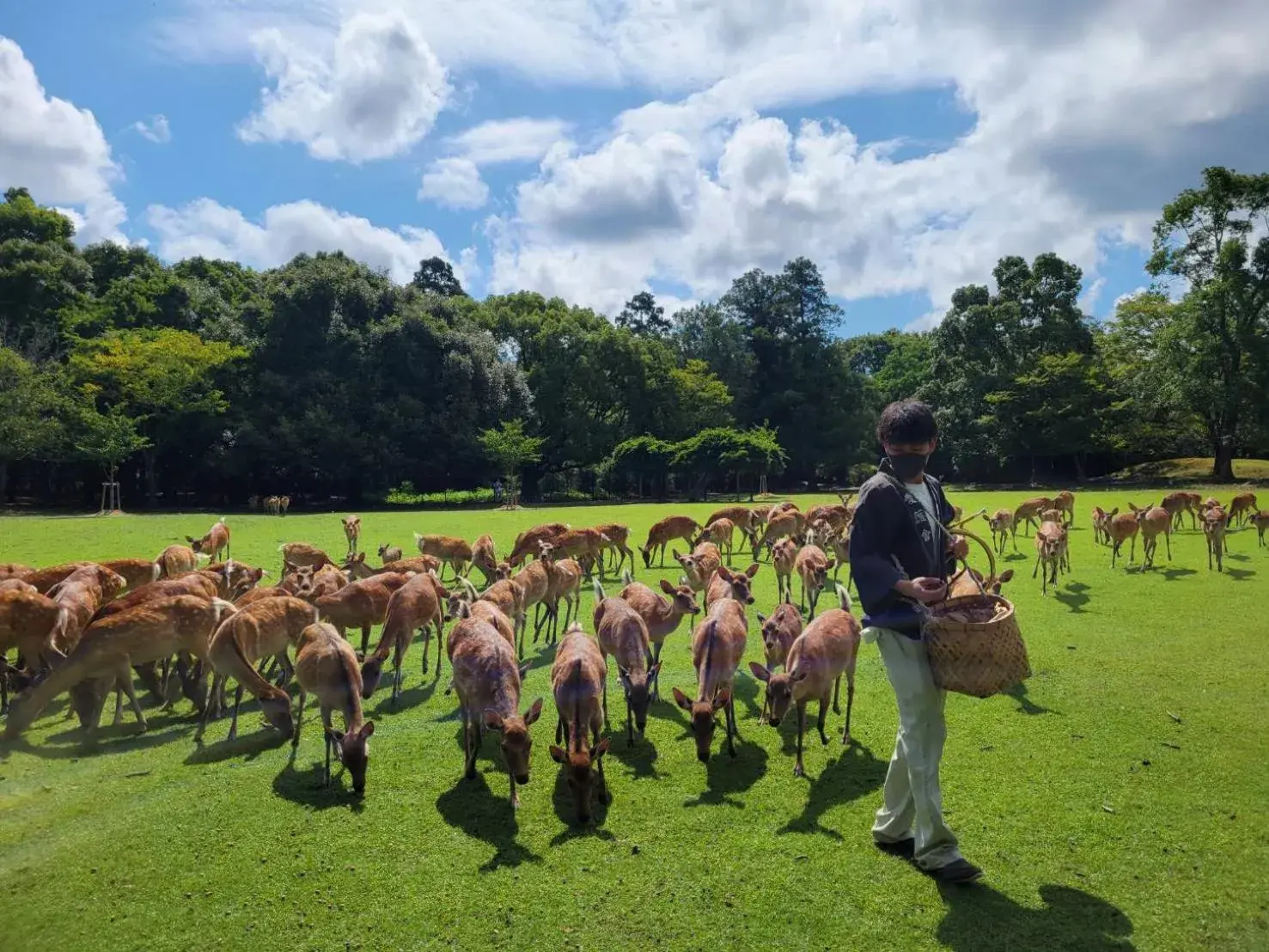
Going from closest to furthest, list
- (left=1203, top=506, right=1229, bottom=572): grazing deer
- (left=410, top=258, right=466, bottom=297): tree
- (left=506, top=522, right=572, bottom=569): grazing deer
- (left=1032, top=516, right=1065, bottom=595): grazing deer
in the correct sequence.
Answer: (left=1032, top=516, right=1065, bottom=595): grazing deer, (left=506, top=522, right=572, bottom=569): grazing deer, (left=1203, top=506, right=1229, bottom=572): grazing deer, (left=410, top=258, right=466, bottom=297): tree

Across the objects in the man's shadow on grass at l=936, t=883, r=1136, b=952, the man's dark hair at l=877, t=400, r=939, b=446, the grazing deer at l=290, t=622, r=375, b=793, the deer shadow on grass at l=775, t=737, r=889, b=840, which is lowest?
the man's shadow on grass at l=936, t=883, r=1136, b=952

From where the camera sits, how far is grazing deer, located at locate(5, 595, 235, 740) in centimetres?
709

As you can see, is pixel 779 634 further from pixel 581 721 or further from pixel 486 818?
pixel 486 818

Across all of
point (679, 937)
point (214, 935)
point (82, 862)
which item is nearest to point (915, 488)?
point (679, 937)

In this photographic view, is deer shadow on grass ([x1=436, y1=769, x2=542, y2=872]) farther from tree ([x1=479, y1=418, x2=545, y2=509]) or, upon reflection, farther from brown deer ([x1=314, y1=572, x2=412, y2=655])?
tree ([x1=479, y1=418, x2=545, y2=509])

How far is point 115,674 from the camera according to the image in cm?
731

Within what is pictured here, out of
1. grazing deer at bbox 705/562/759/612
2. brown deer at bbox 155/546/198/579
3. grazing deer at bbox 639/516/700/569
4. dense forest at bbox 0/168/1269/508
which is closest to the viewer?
grazing deer at bbox 705/562/759/612

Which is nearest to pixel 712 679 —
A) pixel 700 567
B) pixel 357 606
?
pixel 357 606

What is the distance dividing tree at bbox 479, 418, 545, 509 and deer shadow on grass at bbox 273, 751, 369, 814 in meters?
33.1

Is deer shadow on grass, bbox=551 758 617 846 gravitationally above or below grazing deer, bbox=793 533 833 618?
below

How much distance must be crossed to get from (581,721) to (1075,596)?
10.6 metres

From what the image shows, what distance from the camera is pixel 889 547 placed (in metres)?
4.46

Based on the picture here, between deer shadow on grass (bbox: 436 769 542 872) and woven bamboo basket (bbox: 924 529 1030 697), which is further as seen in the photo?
deer shadow on grass (bbox: 436 769 542 872)

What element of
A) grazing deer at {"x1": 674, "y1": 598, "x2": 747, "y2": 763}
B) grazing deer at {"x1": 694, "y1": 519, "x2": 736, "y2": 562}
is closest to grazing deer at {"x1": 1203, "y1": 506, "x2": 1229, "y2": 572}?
grazing deer at {"x1": 694, "y1": 519, "x2": 736, "y2": 562}
